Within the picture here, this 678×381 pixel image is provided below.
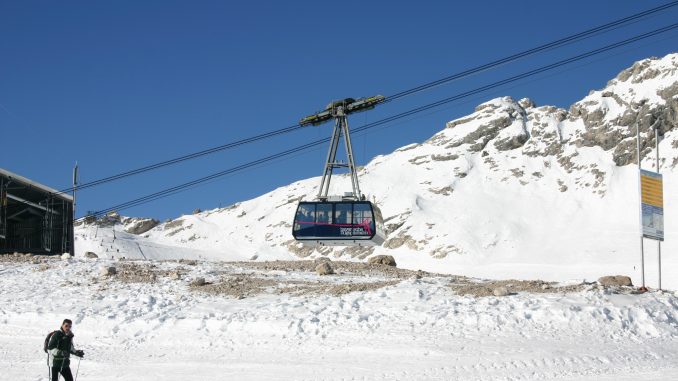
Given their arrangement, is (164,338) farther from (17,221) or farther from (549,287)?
(17,221)

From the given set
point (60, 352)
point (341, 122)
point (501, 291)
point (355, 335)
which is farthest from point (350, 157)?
point (60, 352)

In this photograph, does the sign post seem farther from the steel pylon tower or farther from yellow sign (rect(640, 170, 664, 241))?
the steel pylon tower

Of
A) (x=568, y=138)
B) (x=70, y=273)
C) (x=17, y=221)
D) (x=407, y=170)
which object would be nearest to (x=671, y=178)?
(x=568, y=138)

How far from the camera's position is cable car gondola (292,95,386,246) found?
32469 mm

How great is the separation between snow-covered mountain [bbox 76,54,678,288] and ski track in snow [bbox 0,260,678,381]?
6501 centimetres

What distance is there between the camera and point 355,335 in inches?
823

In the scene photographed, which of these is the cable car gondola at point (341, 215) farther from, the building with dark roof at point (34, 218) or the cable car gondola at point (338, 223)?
the building with dark roof at point (34, 218)

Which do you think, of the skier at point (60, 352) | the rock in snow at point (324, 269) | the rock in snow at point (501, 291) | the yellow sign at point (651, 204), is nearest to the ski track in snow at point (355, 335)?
the rock in snow at point (501, 291)

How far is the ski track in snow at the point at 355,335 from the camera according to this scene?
17.9 meters

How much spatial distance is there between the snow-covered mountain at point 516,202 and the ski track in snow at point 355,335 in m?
65.0

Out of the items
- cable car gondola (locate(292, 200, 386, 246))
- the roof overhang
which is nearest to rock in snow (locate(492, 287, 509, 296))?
cable car gondola (locate(292, 200, 386, 246))

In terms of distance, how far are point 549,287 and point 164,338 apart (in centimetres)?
1250

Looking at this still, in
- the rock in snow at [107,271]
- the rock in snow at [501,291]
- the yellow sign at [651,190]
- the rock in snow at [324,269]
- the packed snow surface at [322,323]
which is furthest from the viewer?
the rock in snow at [324,269]

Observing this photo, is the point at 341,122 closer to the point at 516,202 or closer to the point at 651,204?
the point at 651,204
